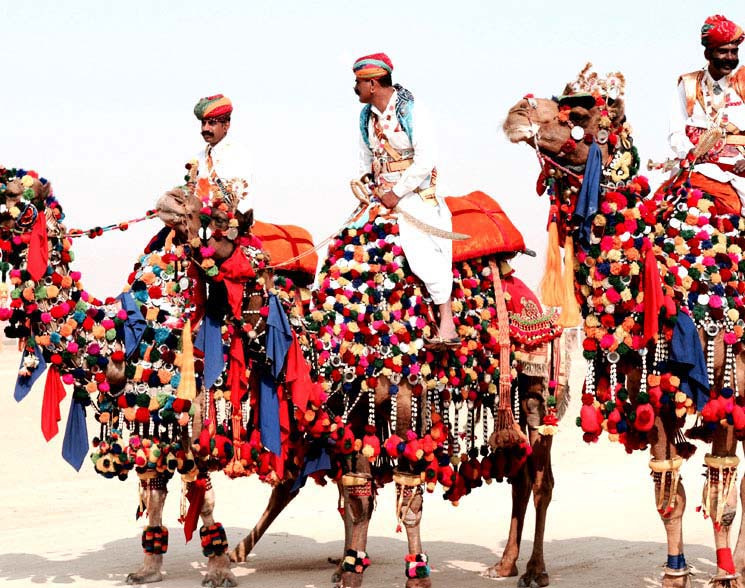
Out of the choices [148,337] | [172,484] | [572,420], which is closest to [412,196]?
[148,337]

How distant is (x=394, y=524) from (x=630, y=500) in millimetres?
2876

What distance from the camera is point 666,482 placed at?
909cm

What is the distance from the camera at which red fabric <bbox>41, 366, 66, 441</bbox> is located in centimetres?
985

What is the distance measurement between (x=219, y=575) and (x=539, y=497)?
8.28ft

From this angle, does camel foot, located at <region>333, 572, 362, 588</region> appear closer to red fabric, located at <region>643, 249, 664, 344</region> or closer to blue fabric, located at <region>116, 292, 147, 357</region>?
blue fabric, located at <region>116, 292, 147, 357</region>

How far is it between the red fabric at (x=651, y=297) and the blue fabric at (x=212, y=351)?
112 inches

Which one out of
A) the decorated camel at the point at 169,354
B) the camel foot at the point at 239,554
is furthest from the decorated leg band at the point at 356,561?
the camel foot at the point at 239,554

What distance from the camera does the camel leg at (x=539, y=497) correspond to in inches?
421

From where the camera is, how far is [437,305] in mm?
10008

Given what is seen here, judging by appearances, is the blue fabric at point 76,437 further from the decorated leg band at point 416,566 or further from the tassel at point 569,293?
the tassel at point 569,293

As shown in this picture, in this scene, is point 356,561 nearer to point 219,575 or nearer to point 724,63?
point 219,575

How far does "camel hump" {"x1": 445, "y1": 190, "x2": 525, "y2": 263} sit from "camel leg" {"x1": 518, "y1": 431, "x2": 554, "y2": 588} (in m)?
1.50

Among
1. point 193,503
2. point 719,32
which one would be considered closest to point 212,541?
point 193,503

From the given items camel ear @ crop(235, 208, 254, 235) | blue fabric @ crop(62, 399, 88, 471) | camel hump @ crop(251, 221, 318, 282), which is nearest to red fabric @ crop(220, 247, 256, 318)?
camel ear @ crop(235, 208, 254, 235)
